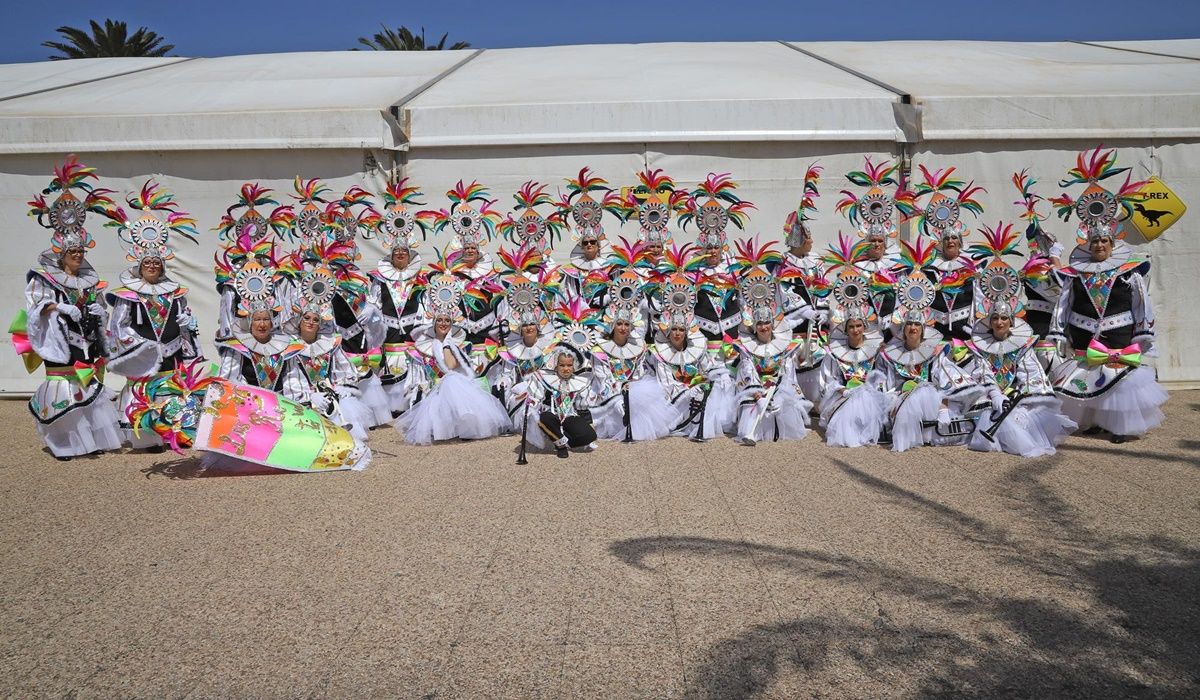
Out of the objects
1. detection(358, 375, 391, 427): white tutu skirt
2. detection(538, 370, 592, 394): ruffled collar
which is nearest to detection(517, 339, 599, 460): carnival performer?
detection(538, 370, 592, 394): ruffled collar

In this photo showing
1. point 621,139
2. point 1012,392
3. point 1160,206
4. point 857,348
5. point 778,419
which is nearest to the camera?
point 1012,392

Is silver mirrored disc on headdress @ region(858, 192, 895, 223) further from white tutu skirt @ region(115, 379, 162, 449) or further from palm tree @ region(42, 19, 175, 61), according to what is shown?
palm tree @ region(42, 19, 175, 61)

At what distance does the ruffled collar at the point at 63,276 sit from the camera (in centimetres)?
688

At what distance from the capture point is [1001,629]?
3.37m

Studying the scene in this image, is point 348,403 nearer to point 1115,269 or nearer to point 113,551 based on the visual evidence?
A: point 113,551

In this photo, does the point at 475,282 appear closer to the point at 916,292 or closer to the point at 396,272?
the point at 396,272

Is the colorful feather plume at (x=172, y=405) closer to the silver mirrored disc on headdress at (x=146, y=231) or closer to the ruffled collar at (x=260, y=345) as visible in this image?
the ruffled collar at (x=260, y=345)

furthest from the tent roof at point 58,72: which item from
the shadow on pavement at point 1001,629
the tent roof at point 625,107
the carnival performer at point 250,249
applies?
the shadow on pavement at point 1001,629

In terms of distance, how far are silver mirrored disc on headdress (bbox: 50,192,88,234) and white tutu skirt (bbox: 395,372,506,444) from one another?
287cm

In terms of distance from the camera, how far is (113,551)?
456 cm

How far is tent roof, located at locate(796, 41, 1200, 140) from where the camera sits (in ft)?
30.4

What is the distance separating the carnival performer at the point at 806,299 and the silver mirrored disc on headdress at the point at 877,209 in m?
0.48

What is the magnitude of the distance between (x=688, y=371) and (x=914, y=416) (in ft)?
5.79

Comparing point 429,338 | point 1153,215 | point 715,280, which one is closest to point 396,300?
point 429,338
